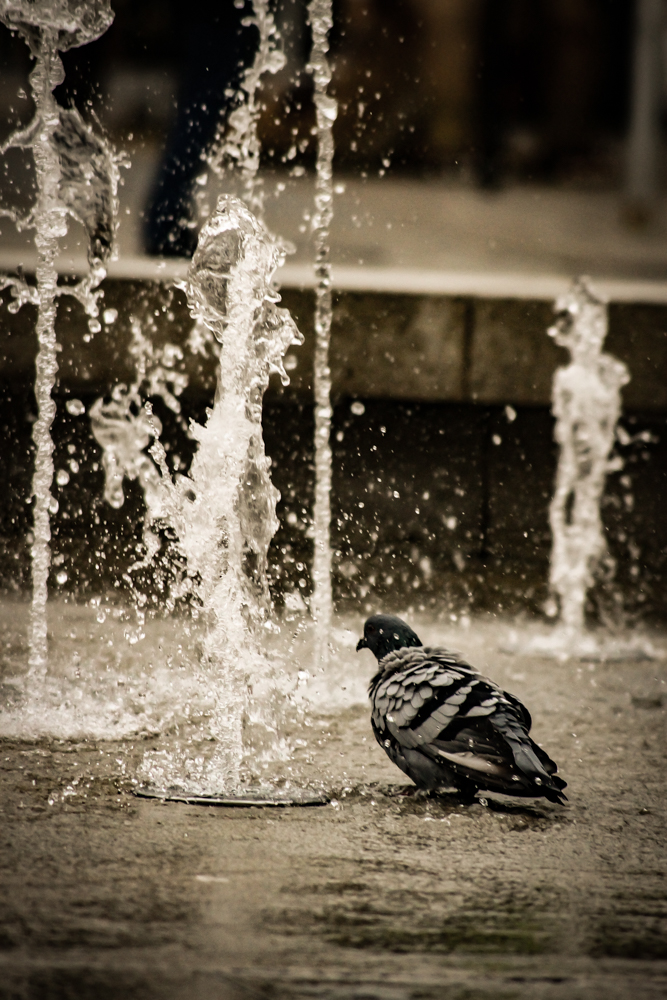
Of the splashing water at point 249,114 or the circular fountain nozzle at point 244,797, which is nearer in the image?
the circular fountain nozzle at point 244,797

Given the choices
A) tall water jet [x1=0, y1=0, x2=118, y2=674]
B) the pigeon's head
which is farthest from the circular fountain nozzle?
tall water jet [x1=0, y1=0, x2=118, y2=674]

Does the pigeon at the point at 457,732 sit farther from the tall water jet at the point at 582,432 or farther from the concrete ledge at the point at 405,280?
the concrete ledge at the point at 405,280

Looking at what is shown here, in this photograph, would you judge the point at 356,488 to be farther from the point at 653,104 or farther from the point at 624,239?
the point at 653,104

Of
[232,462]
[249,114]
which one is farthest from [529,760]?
[249,114]

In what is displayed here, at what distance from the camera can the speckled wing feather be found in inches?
120

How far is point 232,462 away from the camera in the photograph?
4.00 m

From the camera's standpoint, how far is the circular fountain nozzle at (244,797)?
3.16 m

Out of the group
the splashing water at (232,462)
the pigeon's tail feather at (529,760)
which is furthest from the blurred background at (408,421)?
the pigeon's tail feather at (529,760)

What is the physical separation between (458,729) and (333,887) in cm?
56

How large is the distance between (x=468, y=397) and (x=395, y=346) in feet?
1.16

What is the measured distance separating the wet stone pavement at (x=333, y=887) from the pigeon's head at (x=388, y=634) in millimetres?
305

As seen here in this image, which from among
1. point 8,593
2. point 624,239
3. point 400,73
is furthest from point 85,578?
point 400,73

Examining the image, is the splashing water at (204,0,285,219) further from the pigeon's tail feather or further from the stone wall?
the pigeon's tail feather

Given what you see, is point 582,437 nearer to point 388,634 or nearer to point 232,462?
point 232,462
